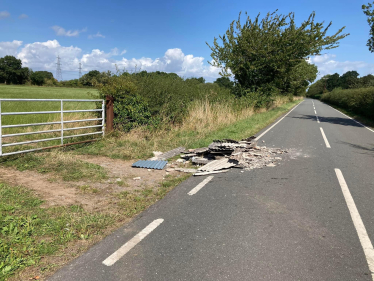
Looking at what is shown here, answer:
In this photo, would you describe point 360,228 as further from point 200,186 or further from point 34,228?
point 34,228

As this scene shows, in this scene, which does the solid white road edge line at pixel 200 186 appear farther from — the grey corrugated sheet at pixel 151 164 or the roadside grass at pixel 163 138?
the roadside grass at pixel 163 138

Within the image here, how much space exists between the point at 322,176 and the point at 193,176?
3.12 m

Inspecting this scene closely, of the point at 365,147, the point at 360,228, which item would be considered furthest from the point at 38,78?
the point at 360,228

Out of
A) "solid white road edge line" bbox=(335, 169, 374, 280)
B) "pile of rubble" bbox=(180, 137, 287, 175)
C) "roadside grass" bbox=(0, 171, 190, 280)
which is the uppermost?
"pile of rubble" bbox=(180, 137, 287, 175)

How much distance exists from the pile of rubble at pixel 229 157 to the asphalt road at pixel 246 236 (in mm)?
709

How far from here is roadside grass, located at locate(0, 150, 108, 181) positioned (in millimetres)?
5977

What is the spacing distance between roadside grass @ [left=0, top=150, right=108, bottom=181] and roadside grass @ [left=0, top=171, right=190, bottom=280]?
0.91m

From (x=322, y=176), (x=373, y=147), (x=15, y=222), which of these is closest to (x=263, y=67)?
(x=373, y=147)

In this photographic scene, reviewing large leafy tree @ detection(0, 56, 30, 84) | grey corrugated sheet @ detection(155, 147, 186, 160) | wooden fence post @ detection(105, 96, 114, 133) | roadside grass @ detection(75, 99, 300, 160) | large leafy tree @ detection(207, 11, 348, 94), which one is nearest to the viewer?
grey corrugated sheet @ detection(155, 147, 186, 160)

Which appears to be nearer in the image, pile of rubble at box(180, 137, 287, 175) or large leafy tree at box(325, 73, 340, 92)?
pile of rubble at box(180, 137, 287, 175)

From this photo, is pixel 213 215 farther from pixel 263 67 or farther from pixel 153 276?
pixel 263 67

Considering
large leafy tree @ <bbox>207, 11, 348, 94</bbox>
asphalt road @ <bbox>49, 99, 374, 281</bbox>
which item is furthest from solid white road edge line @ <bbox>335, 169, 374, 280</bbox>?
large leafy tree @ <bbox>207, 11, 348, 94</bbox>

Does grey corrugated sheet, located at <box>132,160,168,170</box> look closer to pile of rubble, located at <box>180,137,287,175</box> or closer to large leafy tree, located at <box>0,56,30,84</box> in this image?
pile of rubble, located at <box>180,137,287,175</box>

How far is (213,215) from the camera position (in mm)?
4242
